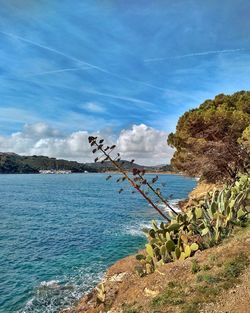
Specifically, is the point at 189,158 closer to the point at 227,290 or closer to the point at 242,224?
the point at 242,224

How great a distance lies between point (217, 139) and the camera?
41.7 m

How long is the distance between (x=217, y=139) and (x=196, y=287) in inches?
1324

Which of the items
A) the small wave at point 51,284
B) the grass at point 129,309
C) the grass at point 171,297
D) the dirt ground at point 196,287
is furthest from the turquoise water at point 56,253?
the grass at point 171,297

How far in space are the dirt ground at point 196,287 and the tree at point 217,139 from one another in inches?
808

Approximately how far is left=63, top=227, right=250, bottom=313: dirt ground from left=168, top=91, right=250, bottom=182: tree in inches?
808

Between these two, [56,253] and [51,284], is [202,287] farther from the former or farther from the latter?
[56,253]

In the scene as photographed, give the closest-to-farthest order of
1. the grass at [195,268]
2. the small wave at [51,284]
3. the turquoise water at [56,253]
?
the grass at [195,268] → the turquoise water at [56,253] → the small wave at [51,284]

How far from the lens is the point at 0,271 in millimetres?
21250

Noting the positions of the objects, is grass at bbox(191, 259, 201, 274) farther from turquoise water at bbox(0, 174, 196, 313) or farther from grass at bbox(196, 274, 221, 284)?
turquoise water at bbox(0, 174, 196, 313)

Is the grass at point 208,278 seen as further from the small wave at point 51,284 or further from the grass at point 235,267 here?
the small wave at point 51,284

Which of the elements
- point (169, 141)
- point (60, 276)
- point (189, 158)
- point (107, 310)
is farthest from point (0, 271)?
point (169, 141)

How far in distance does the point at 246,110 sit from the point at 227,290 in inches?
A: 1644

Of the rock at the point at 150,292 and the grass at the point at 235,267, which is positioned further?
the rock at the point at 150,292

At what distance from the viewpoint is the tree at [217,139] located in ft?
109
